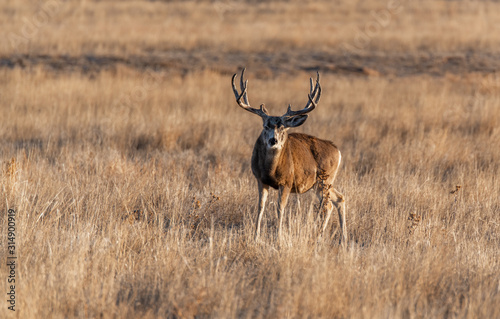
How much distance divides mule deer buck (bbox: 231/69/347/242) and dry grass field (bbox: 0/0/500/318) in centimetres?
28

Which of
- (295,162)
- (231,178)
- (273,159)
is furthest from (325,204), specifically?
(231,178)

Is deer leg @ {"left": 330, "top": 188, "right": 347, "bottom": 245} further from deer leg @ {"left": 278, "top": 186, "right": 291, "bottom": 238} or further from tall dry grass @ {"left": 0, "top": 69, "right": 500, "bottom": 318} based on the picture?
deer leg @ {"left": 278, "top": 186, "right": 291, "bottom": 238}

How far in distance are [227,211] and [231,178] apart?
1405 millimetres

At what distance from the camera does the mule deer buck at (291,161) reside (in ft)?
20.1

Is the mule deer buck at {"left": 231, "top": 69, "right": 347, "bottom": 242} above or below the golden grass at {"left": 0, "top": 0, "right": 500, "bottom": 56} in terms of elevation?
below

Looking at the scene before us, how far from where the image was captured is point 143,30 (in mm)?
26891

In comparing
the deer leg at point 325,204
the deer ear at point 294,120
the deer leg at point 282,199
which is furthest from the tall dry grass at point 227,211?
the deer ear at point 294,120

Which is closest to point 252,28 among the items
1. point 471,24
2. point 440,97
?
point 471,24

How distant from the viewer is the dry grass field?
4832 millimetres

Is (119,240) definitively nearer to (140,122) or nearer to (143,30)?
(140,122)

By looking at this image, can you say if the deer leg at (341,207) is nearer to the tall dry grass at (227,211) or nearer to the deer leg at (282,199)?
the tall dry grass at (227,211)

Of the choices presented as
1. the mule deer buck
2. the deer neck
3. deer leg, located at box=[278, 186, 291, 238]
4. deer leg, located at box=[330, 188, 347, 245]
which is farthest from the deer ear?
deer leg, located at box=[330, 188, 347, 245]

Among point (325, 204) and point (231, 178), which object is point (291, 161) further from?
point (231, 178)

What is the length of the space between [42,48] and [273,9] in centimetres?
1687
